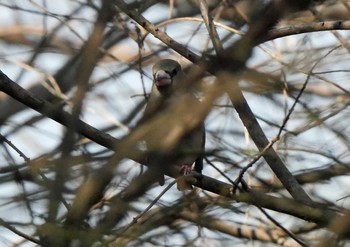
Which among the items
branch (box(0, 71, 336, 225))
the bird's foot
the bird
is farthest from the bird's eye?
branch (box(0, 71, 336, 225))

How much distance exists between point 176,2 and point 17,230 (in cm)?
331

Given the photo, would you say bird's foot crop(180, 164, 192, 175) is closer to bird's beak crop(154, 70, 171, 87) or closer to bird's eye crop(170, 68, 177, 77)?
bird's beak crop(154, 70, 171, 87)

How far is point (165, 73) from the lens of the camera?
4.36 metres

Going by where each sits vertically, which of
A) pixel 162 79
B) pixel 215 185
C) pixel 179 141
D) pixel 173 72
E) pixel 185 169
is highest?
pixel 173 72

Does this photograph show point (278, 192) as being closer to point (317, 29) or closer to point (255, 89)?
point (317, 29)

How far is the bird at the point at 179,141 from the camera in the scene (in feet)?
7.13

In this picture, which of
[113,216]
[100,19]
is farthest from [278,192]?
[100,19]

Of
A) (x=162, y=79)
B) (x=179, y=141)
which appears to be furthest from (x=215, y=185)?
(x=162, y=79)

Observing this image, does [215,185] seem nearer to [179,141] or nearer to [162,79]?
[179,141]

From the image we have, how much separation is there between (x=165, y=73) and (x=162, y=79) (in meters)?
0.08

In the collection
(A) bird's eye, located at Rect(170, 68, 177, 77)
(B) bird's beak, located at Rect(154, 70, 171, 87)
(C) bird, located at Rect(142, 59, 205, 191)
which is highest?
(A) bird's eye, located at Rect(170, 68, 177, 77)

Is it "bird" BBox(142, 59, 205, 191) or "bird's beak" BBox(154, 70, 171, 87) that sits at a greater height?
"bird's beak" BBox(154, 70, 171, 87)

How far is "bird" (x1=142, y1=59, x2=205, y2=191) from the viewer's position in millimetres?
2174

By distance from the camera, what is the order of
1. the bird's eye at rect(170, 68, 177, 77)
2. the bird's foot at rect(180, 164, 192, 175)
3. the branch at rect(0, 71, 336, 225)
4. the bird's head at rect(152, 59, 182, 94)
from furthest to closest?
the bird's eye at rect(170, 68, 177, 77) < the bird's head at rect(152, 59, 182, 94) < the bird's foot at rect(180, 164, 192, 175) < the branch at rect(0, 71, 336, 225)
